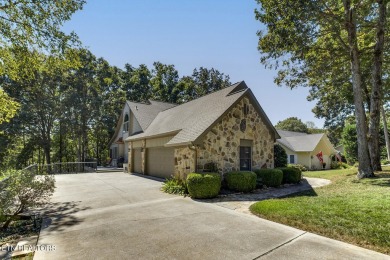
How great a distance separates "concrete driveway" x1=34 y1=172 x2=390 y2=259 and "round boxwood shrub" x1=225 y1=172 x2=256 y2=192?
112 inches

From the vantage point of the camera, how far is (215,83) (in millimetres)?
40875

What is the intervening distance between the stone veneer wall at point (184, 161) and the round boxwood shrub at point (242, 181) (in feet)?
6.46

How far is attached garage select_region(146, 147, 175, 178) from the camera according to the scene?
14.9 metres

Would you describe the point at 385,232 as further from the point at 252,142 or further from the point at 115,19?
the point at 115,19

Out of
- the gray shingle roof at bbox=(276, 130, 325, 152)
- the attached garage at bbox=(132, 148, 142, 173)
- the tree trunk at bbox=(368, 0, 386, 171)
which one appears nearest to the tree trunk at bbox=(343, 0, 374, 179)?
the tree trunk at bbox=(368, 0, 386, 171)

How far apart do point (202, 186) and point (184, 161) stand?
270 centimetres

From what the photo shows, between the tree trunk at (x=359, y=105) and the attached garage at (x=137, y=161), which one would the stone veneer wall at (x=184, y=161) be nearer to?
the attached garage at (x=137, y=161)

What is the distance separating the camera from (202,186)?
963 cm

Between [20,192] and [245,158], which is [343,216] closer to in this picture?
[245,158]

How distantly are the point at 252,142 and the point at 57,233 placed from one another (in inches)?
430

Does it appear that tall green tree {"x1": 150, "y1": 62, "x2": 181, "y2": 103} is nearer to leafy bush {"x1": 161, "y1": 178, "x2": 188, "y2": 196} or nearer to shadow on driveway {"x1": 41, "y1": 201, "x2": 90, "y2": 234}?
leafy bush {"x1": 161, "y1": 178, "x2": 188, "y2": 196}

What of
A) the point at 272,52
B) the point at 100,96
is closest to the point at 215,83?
the point at 100,96

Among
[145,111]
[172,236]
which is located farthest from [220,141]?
[145,111]

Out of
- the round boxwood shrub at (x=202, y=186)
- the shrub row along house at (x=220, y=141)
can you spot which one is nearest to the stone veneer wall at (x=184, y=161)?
the shrub row along house at (x=220, y=141)
